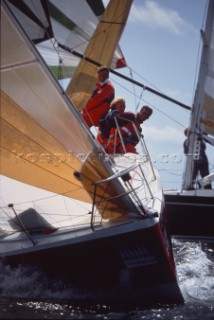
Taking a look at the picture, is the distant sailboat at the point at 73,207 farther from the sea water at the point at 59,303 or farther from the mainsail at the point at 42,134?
the sea water at the point at 59,303

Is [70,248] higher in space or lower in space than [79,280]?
higher

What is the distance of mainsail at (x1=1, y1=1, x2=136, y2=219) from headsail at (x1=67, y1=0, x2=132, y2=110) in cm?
512

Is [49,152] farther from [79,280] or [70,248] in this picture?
[79,280]

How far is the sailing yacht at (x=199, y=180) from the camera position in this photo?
25.3 ft

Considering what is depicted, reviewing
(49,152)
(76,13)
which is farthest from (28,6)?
(49,152)

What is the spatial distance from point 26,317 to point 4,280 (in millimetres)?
832

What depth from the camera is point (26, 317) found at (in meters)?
3.34

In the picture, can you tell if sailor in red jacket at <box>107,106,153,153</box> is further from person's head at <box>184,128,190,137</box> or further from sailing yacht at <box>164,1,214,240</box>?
person's head at <box>184,128,190,137</box>

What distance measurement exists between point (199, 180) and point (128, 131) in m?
3.28

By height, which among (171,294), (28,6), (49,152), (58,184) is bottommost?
(171,294)

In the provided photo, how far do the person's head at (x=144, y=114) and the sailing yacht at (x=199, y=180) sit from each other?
221 cm

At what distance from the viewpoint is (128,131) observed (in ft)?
18.8

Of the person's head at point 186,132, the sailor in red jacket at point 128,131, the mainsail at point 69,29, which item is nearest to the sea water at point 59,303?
the sailor in red jacket at point 128,131

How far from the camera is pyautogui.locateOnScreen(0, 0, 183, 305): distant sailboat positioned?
3.46 metres
